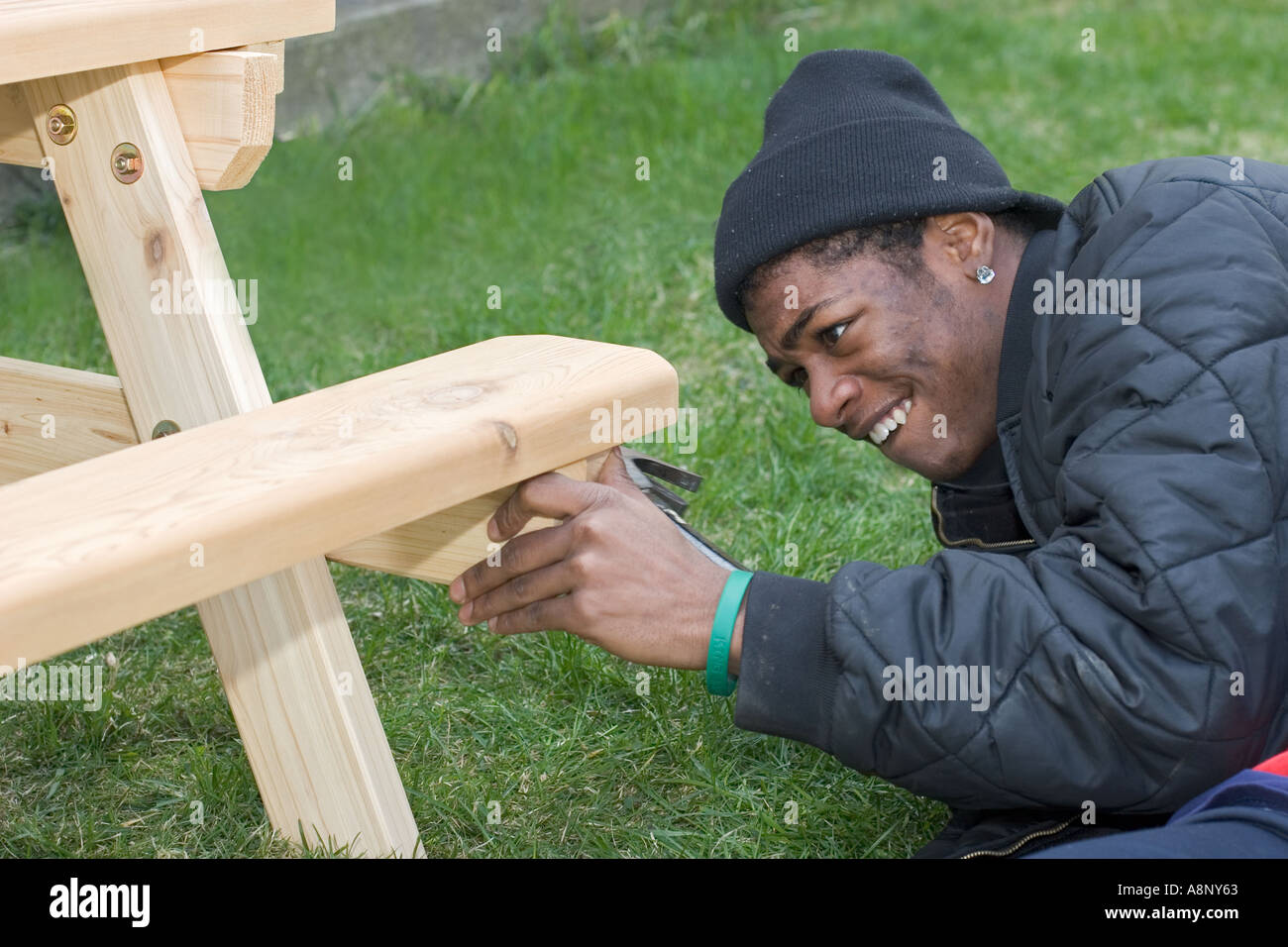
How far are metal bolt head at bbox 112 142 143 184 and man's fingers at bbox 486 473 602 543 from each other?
2.05ft

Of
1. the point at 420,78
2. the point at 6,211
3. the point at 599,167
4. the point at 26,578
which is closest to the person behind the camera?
the point at 26,578

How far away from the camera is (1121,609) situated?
1.47 m

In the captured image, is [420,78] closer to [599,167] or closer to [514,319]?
[599,167]

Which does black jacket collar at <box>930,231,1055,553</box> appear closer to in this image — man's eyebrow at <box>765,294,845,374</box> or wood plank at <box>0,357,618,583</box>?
man's eyebrow at <box>765,294,845,374</box>

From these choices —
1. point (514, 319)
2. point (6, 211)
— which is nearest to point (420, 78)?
point (6, 211)

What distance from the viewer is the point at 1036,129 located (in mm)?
6059

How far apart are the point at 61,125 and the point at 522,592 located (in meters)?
0.81

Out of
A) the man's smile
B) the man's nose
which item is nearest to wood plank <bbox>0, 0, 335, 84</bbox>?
the man's nose

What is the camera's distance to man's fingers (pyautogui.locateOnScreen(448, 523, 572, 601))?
1.53 m

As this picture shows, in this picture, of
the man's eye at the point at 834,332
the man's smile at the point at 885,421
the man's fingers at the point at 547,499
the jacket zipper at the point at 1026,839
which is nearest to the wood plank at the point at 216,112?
the man's fingers at the point at 547,499

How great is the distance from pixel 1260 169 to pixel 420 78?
15.1 feet

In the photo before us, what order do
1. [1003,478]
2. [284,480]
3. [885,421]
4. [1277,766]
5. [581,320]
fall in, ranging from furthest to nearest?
[581,320] → [1003,478] → [885,421] → [1277,766] → [284,480]

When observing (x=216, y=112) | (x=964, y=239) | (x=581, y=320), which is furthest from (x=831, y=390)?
(x=581, y=320)

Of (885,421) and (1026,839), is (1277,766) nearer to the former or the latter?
(1026,839)
